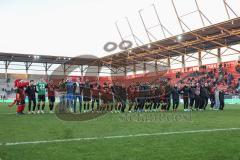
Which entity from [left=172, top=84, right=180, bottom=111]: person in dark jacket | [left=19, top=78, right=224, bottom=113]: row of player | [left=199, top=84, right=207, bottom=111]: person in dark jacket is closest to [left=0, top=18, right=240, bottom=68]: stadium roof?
[left=199, top=84, right=207, bottom=111]: person in dark jacket

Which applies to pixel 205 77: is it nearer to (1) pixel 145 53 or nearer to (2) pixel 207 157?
(1) pixel 145 53

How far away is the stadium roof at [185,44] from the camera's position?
3406 cm

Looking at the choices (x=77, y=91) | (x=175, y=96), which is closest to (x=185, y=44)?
(x=175, y=96)

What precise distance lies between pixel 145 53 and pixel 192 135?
3983cm

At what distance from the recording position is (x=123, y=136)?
285 inches

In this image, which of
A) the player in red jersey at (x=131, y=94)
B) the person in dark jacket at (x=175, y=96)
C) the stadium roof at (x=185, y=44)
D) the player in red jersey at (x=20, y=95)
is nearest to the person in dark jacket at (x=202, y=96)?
the person in dark jacket at (x=175, y=96)

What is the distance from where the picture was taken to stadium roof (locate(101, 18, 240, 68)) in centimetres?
3406

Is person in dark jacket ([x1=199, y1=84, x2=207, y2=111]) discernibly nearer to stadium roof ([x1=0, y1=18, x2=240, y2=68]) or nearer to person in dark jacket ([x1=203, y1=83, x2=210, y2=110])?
person in dark jacket ([x1=203, y1=83, x2=210, y2=110])

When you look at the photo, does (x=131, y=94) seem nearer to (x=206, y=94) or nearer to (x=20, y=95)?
(x=206, y=94)

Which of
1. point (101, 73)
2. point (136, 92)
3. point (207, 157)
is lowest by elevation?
point (207, 157)

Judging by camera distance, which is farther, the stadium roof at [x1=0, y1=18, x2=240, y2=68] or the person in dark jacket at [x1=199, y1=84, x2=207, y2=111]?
the stadium roof at [x1=0, y1=18, x2=240, y2=68]

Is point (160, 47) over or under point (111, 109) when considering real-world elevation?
over

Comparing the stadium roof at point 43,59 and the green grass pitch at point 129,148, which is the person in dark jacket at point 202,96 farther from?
the stadium roof at point 43,59

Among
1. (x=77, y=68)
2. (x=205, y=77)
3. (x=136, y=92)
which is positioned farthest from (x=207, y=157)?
(x=77, y=68)
